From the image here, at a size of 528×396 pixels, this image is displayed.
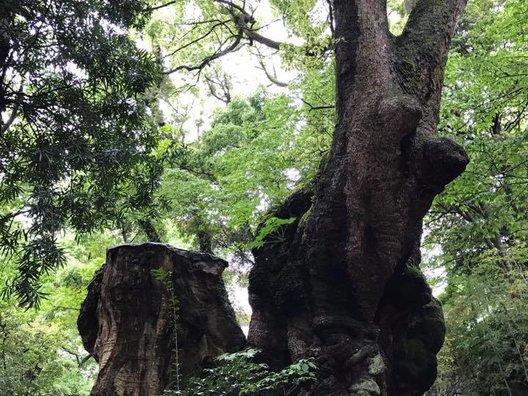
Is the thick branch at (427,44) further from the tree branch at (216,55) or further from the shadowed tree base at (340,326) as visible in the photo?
→ the tree branch at (216,55)

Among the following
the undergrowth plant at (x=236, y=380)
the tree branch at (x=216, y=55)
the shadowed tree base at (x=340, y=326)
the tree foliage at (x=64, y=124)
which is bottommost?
the undergrowth plant at (x=236, y=380)

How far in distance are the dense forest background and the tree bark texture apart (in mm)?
645

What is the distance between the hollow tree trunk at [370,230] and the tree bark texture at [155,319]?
0.51 metres

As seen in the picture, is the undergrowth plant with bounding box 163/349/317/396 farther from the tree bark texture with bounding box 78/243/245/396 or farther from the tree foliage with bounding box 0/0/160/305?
the tree foliage with bounding box 0/0/160/305

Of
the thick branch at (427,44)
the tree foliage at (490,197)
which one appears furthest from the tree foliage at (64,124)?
the tree foliage at (490,197)

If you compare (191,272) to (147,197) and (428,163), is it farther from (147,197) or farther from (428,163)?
(428,163)

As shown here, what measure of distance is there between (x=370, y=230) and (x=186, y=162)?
477 centimetres

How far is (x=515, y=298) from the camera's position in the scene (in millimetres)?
8500

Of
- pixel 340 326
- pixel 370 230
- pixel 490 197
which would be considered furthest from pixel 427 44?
pixel 340 326

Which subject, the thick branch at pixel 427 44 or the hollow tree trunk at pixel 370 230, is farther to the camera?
the thick branch at pixel 427 44

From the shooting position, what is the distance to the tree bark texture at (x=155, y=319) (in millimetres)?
5156

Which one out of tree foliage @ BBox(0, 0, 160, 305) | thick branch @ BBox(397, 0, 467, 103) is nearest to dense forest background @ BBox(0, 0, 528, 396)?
tree foliage @ BBox(0, 0, 160, 305)

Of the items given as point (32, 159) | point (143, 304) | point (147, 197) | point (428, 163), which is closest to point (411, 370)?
point (428, 163)

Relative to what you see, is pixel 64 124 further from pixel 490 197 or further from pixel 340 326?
pixel 490 197
